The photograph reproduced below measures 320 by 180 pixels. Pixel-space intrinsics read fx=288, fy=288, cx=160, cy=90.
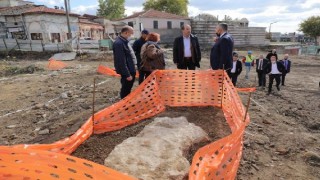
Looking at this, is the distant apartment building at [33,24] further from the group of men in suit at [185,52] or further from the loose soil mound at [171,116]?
the loose soil mound at [171,116]

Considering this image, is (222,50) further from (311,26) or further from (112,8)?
(112,8)

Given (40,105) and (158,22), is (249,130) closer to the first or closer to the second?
(40,105)

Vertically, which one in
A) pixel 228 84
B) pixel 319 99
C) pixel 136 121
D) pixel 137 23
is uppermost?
pixel 137 23

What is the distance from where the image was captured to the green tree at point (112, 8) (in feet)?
240

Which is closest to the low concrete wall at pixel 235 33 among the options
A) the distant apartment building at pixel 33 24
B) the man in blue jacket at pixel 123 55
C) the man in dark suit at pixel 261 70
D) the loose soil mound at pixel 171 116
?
the distant apartment building at pixel 33 24

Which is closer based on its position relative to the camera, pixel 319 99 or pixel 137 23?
pixel 319 99

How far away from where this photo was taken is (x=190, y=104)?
5.69 meters

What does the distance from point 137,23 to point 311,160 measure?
42799 mm

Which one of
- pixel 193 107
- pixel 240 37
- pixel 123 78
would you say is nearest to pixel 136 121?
pixel 123 78

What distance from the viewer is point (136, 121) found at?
4.76m

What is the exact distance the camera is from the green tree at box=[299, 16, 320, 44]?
53.9m

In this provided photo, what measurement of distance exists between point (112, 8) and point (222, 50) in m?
72.2

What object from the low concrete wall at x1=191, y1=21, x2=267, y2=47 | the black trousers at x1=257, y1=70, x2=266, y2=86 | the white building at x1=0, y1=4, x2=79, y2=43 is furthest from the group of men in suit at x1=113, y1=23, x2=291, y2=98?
the low concrete wall at x1=191, y1=21, x2=267, y2=47

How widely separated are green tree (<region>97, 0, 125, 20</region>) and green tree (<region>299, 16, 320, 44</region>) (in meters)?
42.5
